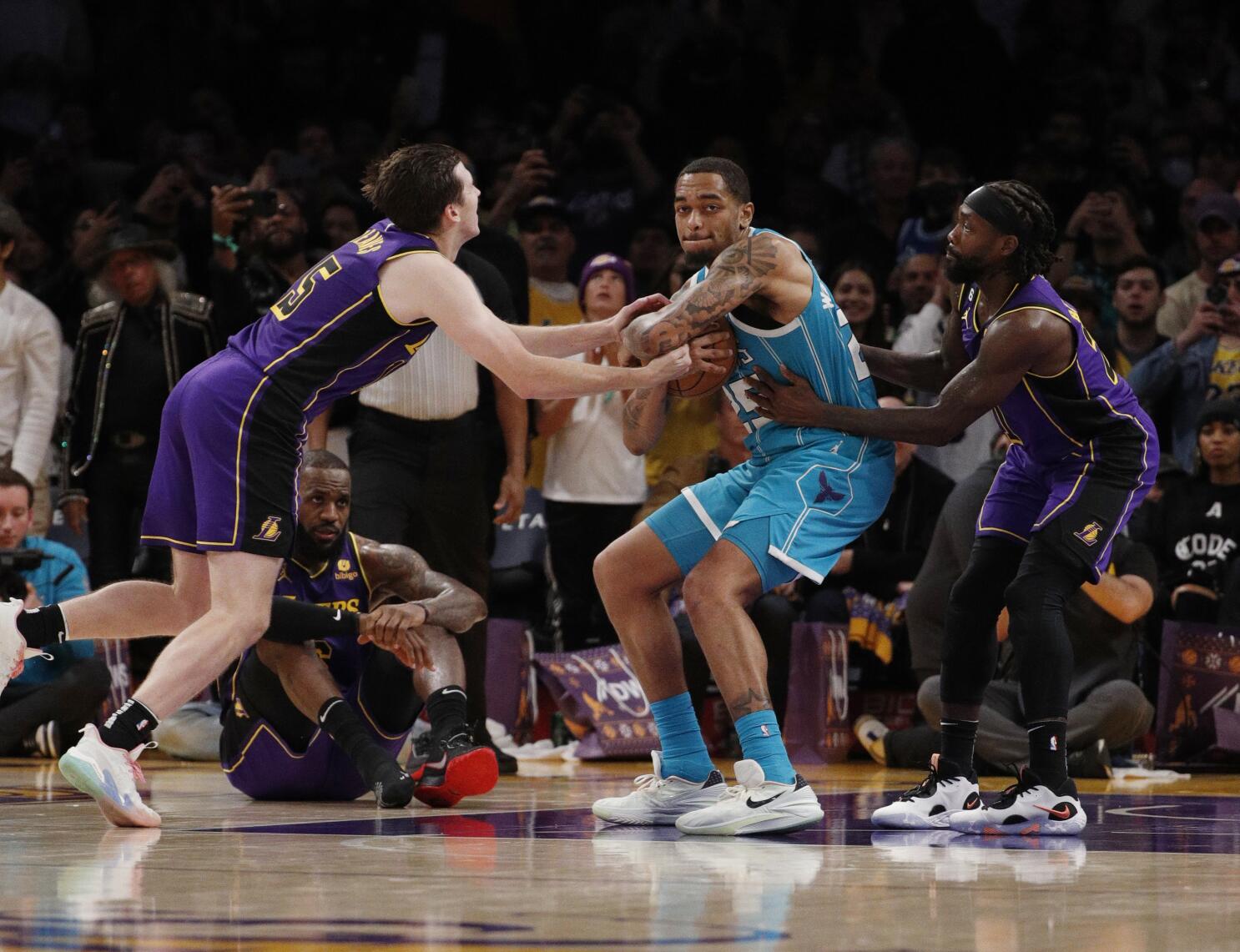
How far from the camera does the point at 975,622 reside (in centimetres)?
501

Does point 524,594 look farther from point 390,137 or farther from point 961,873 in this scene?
point 961,873

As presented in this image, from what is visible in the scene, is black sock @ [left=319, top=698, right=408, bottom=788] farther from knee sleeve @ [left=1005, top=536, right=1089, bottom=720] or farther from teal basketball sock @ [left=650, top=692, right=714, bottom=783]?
knee sleeve @ [left=1005, top=536, right=1089, bottom=720]

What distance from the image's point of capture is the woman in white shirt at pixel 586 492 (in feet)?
27.8

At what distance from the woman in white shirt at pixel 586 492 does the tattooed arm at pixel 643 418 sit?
3.11 m

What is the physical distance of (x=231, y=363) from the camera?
5008mm

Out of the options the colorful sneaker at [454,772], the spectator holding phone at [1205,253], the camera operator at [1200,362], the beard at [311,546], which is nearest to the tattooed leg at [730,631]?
the colorful sneaker at [454,772]

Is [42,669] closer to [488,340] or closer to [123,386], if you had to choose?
[123,386]

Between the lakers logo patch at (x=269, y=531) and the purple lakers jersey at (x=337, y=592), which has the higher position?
the lakers logo patch at (x=269, y=531)

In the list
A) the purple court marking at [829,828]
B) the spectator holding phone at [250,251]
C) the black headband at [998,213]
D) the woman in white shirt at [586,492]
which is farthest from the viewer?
the woman in white shirt at [586,492]

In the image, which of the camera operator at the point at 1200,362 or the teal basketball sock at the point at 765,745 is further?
the camera operator at the point at 1200,362

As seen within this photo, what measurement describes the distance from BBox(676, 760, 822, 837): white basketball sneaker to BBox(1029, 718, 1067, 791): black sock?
0.62 meters

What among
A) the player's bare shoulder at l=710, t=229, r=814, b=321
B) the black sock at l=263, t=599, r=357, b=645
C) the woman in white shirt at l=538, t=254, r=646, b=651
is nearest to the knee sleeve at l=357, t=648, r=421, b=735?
the black sock at l=263, t=599, r=357, b=645

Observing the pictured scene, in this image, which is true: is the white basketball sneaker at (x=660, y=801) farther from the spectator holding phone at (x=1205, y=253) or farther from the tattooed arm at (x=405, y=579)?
the spectator holding phone at (x=1205, y=253)

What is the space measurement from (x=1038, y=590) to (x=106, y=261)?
5.47 m
